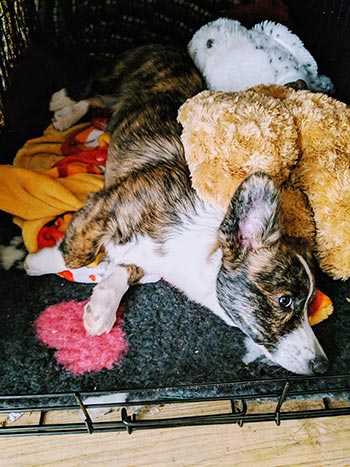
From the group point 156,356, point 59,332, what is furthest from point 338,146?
point 59,332

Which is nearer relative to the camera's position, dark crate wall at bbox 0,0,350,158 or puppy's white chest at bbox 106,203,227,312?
puppy's white chest at bbox 106,203,227,312

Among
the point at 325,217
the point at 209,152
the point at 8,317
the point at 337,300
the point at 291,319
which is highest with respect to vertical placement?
the point at 209,152

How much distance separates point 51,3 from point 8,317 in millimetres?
1495

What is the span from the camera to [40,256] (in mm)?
2072

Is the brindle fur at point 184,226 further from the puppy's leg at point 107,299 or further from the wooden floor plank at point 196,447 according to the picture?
the wooden floor plank at point 196,447

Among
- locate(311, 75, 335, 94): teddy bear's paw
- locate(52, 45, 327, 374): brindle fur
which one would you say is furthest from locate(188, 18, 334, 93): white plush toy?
locate(52, 45, 327, 374): brindle fur

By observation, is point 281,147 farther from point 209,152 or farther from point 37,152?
point 37,152

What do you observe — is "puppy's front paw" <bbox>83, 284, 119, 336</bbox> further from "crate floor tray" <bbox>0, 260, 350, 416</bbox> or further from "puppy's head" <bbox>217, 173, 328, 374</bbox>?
"puppy's head" <bbox>217, 173, 328, 374</bbox>

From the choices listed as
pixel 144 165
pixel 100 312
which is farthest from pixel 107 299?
pixel 144 165

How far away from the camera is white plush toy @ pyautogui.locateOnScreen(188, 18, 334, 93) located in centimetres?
229

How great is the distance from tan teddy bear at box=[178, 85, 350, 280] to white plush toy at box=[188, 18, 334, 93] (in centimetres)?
48

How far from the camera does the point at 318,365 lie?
5.30 ft

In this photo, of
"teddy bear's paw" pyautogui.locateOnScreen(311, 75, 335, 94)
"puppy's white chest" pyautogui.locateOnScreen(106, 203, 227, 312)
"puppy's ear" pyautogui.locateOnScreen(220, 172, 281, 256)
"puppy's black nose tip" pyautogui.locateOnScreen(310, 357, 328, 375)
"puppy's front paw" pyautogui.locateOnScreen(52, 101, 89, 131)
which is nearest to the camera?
"puppy's ear" pyautogui.locateOnScreen(220, 172, 281, 256)

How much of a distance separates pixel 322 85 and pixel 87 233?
1.14m
